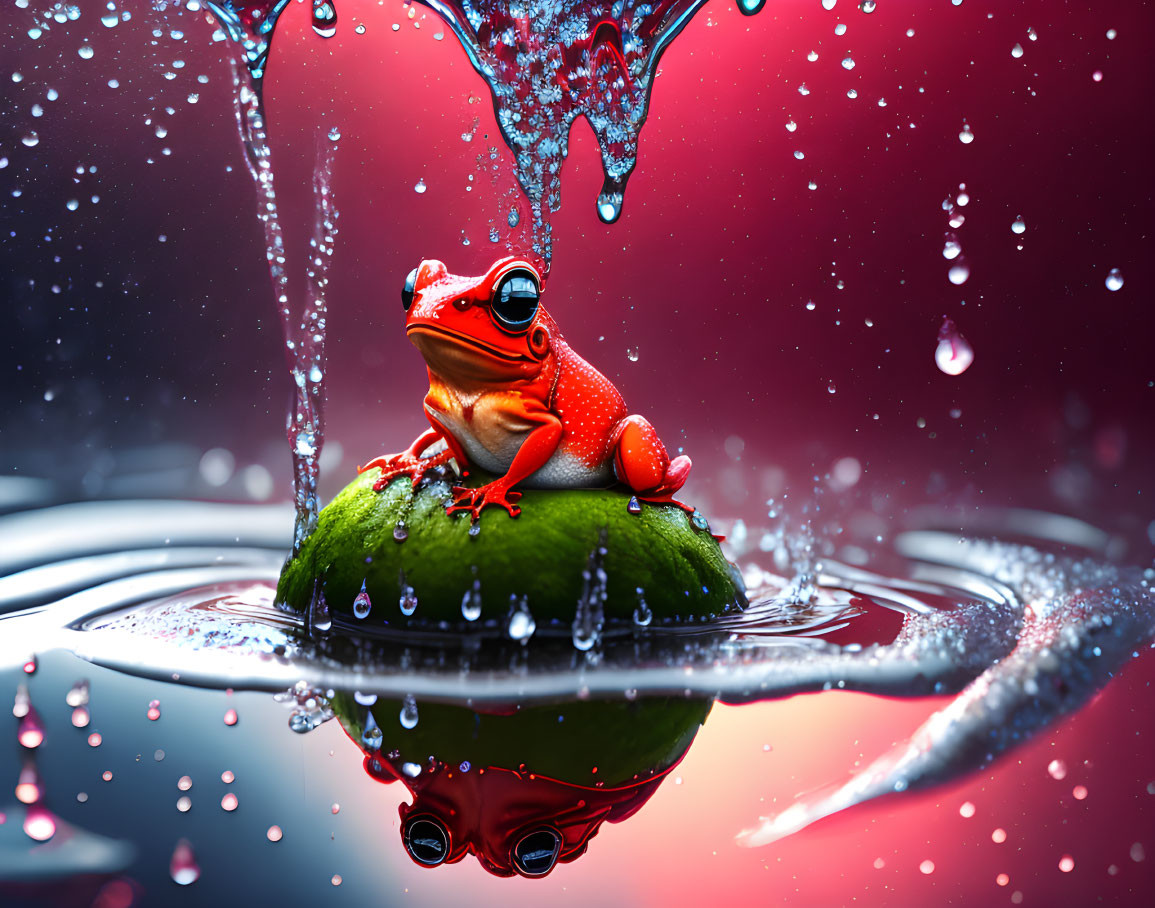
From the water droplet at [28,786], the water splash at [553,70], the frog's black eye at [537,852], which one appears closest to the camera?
the frog's black eye at [537,852]

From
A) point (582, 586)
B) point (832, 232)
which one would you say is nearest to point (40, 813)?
point (582, 586)

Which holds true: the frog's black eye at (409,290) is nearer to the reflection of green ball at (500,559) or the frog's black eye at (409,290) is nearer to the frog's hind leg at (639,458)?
the reflection of green ball at (500,559)

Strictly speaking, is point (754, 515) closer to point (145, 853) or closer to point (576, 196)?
point (576, 196)

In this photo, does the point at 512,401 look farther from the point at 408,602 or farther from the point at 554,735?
the point at 554,735

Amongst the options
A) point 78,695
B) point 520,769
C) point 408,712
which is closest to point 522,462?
point 408,712

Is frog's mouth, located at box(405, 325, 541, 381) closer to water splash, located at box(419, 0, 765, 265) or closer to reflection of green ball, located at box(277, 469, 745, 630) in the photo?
reflection of green ball, located at box(277, 469, 745, 630)

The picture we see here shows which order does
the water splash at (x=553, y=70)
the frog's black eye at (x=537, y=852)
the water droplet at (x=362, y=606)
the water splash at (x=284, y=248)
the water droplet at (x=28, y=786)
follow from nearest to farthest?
the frog's black eye at (x=537, y=852)
the water droplet at (x=28, y=786)
the water droplet at (x=362, y=606)
the water splash at (x=284, y=248)
the water splash at (x=553, y=70)

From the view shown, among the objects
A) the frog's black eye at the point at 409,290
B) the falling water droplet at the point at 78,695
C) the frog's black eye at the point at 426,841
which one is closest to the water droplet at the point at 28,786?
the falling water droplet at the point at 78,695
